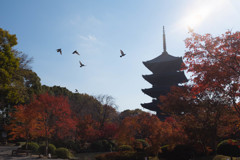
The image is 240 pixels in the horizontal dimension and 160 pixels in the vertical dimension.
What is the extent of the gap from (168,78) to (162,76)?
1118 mm

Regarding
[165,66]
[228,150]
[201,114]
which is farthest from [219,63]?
[165,66]

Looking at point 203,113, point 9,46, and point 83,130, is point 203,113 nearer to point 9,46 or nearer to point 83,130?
point 9,46

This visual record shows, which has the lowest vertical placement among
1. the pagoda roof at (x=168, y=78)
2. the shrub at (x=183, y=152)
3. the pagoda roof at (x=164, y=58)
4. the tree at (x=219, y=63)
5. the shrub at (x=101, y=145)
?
the shrub at (x=101, y=145)

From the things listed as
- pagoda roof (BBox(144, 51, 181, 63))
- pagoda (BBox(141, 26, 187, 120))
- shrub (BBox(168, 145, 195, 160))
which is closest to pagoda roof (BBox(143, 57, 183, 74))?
pagoda (BBox(141, 26, 187, 120))

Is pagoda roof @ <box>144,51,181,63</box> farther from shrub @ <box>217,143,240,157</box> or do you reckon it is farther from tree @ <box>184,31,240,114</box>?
tree @ <box>184,31,240,114</box>

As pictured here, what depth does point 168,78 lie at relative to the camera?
35.4 m

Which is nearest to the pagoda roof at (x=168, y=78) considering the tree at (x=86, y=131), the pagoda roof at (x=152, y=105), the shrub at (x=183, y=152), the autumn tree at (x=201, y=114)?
the pagoda roof at (x=152, y=105)

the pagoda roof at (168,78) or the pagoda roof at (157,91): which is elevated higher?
the pagoda roof at (168,78)

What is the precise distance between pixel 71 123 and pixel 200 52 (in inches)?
705

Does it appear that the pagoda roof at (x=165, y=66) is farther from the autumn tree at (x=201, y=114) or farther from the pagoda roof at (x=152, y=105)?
the autumn tree at (x=201, y=114)

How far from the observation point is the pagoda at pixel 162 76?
34.0 metres

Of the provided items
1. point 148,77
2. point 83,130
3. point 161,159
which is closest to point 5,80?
point 161,159

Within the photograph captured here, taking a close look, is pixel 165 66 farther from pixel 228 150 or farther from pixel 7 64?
pixel 7 64

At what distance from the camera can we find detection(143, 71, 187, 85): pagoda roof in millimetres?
34284
